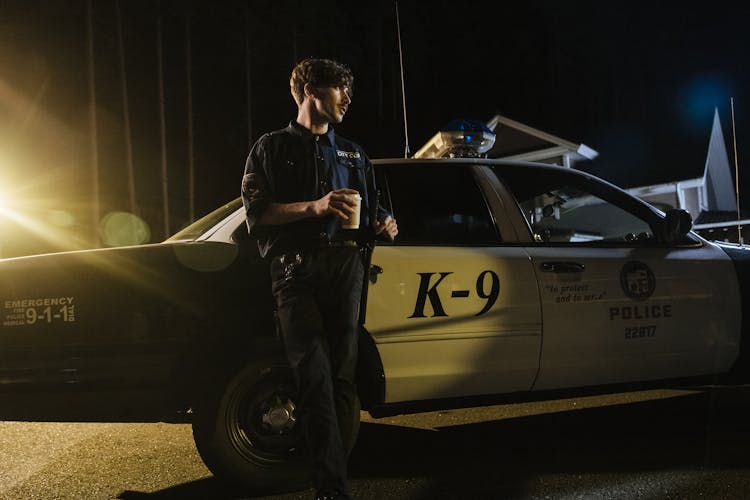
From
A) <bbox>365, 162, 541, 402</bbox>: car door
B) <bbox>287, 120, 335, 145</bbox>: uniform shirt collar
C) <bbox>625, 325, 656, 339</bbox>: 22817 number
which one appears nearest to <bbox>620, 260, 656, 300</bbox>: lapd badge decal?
<bbox>625, 325, 656, 339</bbox>: 22817 number

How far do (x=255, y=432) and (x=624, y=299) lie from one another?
1856mm

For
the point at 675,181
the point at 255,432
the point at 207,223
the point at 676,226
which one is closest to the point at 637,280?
the point at 676,226

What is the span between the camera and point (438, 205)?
11.3 feet

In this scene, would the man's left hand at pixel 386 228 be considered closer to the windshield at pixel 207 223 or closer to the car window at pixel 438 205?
the car window at pixel 438 205

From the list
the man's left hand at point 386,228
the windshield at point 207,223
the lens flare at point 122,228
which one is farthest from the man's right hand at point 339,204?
the lens flare at point 122,228

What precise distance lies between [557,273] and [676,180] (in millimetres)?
11919

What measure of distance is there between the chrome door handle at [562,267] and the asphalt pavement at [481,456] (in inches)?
35.7

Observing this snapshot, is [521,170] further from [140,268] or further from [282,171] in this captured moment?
[140,268]

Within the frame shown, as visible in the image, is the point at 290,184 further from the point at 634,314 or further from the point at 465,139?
the point at 465,139

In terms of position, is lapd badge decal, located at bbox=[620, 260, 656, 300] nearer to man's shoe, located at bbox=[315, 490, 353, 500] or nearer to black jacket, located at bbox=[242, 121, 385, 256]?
black jacket, located at bbox=[242, 121, 385, 256]

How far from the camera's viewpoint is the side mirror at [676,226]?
3541mm

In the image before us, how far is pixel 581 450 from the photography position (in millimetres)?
3535

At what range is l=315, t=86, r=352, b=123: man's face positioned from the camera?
254 cm

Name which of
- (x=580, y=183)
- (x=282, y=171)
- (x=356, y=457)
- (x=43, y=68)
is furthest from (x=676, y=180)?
(x=43, y=68)
